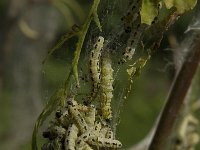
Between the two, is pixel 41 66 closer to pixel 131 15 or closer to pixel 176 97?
pixel 176 97

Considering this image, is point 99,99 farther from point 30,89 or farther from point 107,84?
point 30,89

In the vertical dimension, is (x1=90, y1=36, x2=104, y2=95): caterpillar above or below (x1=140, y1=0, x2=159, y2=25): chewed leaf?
below

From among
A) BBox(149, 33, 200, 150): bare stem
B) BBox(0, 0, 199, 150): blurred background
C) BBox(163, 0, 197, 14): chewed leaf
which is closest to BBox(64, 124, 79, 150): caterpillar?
BBox(0, 0, 199, 150): blurred background

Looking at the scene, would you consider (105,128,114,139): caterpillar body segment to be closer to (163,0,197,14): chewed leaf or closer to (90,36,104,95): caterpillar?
(90,36,104,95): caterpillar

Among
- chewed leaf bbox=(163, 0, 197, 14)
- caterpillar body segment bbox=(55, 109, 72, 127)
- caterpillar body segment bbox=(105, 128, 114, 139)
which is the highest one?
chewed leaf bbox=(163, 0, 197, 14)

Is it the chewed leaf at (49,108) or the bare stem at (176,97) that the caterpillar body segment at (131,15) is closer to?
the chewed leaf at (49,108)

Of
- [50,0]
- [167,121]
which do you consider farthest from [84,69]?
[50,0]
